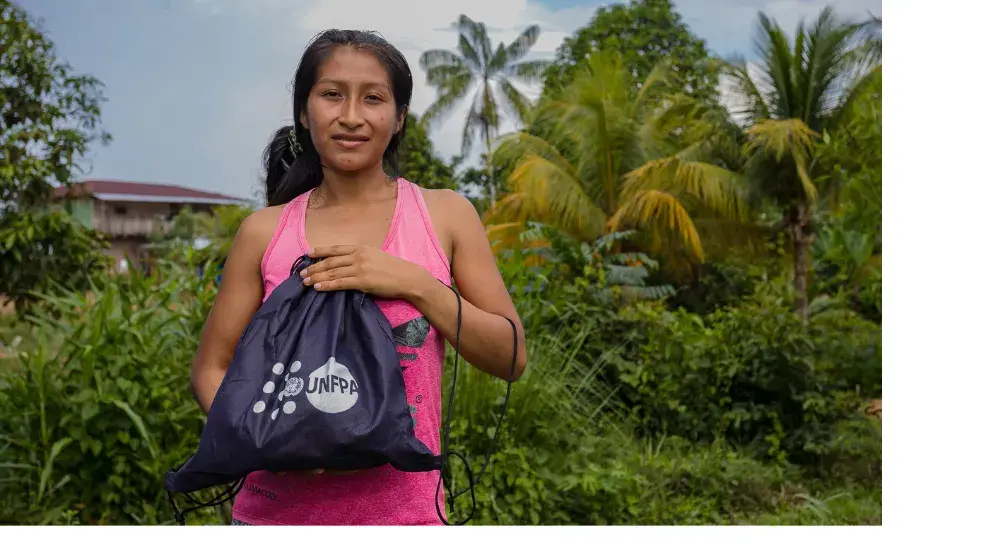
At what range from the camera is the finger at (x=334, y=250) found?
3.72ft

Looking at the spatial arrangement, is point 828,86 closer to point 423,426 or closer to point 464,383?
point 464,383

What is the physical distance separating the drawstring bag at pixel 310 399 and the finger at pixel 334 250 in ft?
0.16

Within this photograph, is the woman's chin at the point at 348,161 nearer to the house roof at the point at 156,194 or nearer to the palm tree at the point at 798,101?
the palm tree at the point at 798,101

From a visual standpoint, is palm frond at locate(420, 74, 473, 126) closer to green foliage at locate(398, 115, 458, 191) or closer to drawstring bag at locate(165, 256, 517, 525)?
green foliage at locate(398, 115, 458, 191)

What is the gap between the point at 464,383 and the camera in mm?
4043

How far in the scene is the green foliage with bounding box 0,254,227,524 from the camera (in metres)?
3.56

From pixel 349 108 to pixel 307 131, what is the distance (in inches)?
6.4

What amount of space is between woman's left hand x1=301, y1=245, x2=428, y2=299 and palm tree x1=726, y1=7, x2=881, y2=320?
9.17 metres

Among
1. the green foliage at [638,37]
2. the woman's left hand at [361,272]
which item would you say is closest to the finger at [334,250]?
the woman's left hand at [361,272]

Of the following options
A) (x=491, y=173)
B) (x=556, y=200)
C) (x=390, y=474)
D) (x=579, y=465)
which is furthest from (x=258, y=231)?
(x=491, y=173)

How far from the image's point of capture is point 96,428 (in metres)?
3.59

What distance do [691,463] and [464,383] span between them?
1.81m

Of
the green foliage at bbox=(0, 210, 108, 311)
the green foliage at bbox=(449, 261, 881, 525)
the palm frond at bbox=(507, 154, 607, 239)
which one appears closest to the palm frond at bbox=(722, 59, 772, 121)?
the palm frond at bbox=(507, 154, 607, 239)
